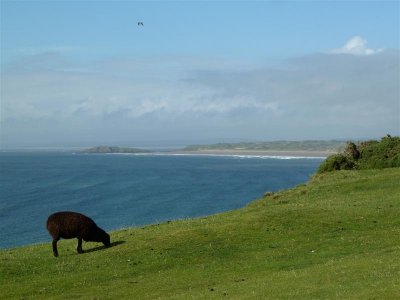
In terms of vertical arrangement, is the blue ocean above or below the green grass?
below

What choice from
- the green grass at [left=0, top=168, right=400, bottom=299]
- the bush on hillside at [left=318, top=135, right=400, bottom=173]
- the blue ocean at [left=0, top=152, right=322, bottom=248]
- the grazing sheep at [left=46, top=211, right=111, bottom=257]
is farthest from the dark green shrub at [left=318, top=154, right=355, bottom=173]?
the grazing sheep at [left=46, top=211, right=111, bottom=257]

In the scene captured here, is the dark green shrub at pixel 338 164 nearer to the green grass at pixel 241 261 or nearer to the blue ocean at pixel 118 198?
the blue ocean at pixel 118 198

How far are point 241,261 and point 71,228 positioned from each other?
9.32 meters

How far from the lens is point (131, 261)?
93.7 ft

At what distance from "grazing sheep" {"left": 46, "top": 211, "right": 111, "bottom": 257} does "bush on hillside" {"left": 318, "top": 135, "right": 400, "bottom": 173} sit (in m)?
41.2

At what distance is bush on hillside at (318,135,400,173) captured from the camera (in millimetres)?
66562

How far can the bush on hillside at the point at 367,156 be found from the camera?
6656cm

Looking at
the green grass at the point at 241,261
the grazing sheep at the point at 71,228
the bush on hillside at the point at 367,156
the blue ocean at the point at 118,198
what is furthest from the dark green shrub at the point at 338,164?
the grazing sheep at the point at 71,228

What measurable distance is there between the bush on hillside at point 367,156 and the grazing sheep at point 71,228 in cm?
4118

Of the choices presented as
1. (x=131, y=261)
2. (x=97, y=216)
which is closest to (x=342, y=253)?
(x=131, y=261)

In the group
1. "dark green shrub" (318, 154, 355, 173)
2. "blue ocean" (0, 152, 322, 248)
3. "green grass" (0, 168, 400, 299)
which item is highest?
"dark green shrub" (318, 154, 355, 173)

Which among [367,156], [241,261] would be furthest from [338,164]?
[241,261]

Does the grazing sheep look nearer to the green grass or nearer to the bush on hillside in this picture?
the green grass

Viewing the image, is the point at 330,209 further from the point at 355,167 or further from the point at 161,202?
the point at 161,202
